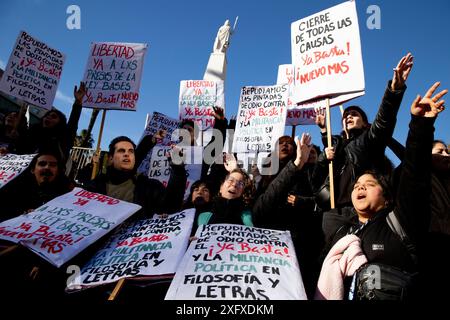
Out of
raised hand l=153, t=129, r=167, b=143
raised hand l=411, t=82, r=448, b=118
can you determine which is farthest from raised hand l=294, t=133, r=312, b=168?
raised hand l=153, t=129, r=167, b=143

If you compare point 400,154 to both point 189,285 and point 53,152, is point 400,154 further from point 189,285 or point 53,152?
point 53,152

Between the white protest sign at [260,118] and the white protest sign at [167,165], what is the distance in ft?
2.35

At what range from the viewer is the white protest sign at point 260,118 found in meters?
5.16

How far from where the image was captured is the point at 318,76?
3799 millimetres

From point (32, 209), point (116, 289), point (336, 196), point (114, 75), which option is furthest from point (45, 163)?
point (336, 196)

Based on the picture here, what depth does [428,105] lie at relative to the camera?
2217 millimetres

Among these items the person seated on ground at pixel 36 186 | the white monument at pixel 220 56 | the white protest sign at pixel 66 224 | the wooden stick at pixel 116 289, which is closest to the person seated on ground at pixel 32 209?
the person seated on ground at pixel 36 186

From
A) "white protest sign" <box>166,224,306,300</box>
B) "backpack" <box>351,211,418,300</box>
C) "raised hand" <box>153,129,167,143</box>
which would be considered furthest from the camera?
"raised hand" <box>153,129,167,143</box>

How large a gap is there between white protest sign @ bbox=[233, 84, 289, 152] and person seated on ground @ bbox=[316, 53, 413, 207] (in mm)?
1700

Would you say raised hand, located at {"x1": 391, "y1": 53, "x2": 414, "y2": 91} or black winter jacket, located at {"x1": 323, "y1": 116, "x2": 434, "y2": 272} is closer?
black winter jacket, located at {"x1": 323, "y1": 116, "x2": 434, "y2": 272}

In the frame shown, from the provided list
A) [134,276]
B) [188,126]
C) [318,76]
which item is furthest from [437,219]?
[188,126]

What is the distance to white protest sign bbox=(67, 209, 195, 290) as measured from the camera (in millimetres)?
1998

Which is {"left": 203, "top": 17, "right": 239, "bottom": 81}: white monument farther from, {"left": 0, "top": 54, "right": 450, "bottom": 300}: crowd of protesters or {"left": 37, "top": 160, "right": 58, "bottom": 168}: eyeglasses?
{"left": 37, "top": 160, "right": 58, "bottom": 168}: eyeglasses

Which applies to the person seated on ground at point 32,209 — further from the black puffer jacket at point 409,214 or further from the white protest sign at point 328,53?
the white protest sign at point 328,53
